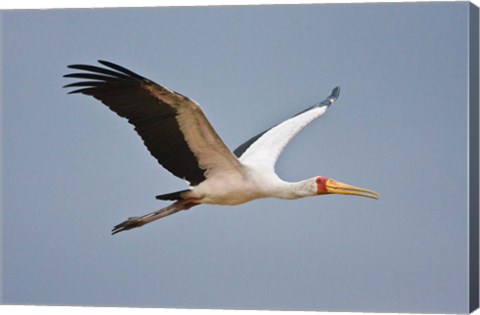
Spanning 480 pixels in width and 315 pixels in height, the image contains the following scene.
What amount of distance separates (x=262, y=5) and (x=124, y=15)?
1407 mm

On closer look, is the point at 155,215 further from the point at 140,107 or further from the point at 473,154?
the point at 473,154

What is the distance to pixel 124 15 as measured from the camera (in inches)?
632

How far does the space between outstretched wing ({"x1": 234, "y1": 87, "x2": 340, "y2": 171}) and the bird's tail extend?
72 cm

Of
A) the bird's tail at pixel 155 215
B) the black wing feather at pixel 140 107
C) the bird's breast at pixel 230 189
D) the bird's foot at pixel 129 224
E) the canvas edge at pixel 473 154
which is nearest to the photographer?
the black wing feather at pixel 140 107

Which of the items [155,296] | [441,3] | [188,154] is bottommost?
[155,296]

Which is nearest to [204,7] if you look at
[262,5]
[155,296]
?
[262,5]

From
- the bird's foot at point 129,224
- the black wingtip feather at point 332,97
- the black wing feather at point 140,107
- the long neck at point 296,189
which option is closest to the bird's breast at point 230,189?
the long neck at point 296,189

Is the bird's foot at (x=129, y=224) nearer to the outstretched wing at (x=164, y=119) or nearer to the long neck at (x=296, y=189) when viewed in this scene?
the outstretched wing at (x=164, y=119)

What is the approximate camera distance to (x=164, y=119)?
47.8 ft

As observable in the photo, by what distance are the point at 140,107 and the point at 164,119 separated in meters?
0.26

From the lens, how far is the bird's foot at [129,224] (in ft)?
51.5

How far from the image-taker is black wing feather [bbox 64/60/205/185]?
1423cm

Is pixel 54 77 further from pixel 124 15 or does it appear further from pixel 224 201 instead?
pixel 224 201

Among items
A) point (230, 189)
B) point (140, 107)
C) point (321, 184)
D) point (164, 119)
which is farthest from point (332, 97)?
point (140, 107)
